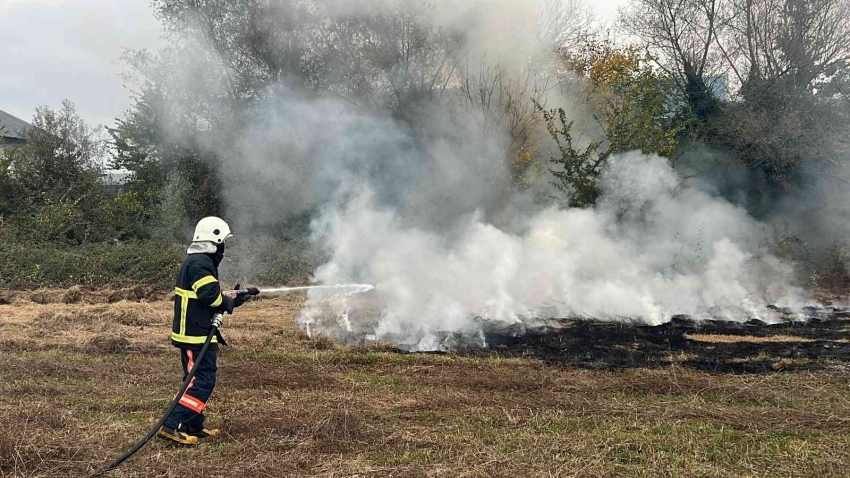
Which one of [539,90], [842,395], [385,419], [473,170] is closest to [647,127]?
[539,90]

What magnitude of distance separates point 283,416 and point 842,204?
17254 millimetres

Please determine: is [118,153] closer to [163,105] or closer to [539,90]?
[163,105]

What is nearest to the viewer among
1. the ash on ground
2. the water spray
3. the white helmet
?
the white helmet

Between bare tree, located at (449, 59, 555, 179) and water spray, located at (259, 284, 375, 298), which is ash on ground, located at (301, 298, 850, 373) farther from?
bare tree, located at (449, 59, 555, 179)

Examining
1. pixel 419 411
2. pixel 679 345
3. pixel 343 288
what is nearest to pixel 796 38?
pixel 679 345

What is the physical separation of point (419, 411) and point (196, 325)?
7.06ft

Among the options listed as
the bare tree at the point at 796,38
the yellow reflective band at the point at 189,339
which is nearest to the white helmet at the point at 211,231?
the yellow reflective band at the point at 189,339

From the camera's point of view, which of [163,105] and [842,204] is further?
[163,105]

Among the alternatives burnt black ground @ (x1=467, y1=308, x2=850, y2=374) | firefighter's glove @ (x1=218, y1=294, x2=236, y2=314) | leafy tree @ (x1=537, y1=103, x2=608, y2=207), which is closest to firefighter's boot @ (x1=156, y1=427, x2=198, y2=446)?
firefighter's glove @ (x1=218, y1=294, x2=236, y2=314)

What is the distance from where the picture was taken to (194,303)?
4.95 metres

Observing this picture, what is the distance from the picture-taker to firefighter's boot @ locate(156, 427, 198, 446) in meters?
4.65

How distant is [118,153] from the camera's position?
67.3 ft

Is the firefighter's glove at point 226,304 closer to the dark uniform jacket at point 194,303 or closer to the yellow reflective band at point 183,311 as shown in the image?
the dark uniform jacket at point 194,303

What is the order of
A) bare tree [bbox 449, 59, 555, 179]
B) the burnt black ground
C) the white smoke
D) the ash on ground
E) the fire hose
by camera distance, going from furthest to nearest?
bare tree [bbox 449, 59, 555, 179], the white smoke, the ash on ground, the burnt black ground, the fire hose
